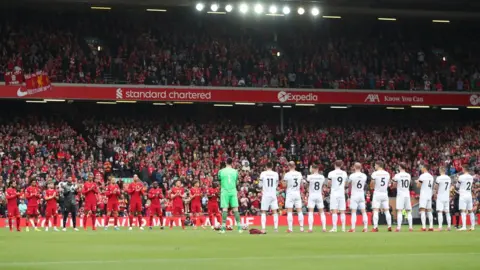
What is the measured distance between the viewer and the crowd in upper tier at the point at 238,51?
53656 millimetres

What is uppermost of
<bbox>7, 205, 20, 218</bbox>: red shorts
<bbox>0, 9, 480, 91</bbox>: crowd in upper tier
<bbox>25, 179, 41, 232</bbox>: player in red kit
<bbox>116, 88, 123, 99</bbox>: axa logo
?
<bbox>0, 9, 480, 91</bbox>: crowd in upper tier

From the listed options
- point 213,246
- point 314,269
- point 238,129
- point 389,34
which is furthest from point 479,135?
point 314,269

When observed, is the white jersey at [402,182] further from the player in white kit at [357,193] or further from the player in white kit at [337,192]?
the player in white kit at [337,192]

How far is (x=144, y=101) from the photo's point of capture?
2083 inches

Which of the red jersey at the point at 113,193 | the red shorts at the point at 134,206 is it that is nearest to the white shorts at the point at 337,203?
the red shorts at the point at 134,206

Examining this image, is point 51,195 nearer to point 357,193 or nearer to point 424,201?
point 357,193

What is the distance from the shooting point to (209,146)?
53250mm

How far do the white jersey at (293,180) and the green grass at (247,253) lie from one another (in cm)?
331

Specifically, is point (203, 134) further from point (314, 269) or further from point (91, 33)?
point (314, 269)

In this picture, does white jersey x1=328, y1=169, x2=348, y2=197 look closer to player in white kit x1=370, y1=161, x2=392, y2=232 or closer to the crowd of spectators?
player in white kit x1=370, y1=161, x2=392, y2=232

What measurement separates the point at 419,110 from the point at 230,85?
48.2ft

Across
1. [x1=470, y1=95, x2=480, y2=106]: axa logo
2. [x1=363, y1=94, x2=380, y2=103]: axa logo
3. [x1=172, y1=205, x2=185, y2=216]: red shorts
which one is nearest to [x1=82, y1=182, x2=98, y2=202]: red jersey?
[x1=172, y1=205, x2=185, y2=216]: red shorts

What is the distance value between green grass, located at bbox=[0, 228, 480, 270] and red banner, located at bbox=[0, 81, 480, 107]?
26.3 metres

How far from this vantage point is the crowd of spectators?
46.5m
